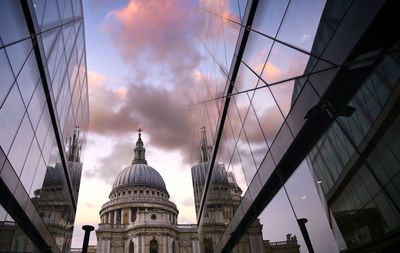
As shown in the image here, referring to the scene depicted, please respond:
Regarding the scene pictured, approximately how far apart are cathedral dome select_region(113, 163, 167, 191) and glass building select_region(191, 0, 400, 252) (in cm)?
8860

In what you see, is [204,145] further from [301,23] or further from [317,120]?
[301,23]

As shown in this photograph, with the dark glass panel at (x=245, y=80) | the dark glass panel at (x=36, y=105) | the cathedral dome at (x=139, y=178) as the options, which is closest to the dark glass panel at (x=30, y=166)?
the dark glass panel at (x=36, y=105)

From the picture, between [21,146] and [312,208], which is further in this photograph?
[21,146]

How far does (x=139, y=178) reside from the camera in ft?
331

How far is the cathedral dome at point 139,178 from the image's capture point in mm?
99219

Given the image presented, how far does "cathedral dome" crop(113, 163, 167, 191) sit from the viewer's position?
326 ft

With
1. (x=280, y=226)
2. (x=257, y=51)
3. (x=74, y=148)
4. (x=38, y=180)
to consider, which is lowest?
(x=280, y=226)

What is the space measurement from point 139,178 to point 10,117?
95.0 metres

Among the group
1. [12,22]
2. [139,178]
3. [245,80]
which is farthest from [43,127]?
[139,178]

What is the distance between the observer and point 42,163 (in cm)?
1364

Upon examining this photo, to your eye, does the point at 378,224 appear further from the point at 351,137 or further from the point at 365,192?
the point at 351,137

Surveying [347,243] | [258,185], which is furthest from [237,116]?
[347,243]

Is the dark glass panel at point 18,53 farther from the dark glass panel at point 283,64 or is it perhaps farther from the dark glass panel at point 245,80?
the dark glass panel at point 245,80

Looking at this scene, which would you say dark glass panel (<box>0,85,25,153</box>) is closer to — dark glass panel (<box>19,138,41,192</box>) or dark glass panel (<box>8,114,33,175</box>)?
dark glass panel (<box>8,114,33,175</box>)
